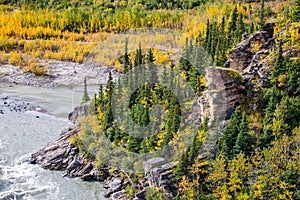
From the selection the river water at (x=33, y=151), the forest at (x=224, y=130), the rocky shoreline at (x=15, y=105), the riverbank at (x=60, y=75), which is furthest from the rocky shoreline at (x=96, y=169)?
the riverbank at (x=60, y=75)

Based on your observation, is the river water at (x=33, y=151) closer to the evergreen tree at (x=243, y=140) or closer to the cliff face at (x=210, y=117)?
the cliff face at (x=210, y=117)

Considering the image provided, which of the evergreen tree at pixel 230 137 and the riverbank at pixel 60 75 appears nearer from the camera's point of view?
the evergreen tree at pixel 230 137

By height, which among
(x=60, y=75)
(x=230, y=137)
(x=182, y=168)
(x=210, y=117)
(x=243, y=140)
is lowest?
(x=60, y=75)

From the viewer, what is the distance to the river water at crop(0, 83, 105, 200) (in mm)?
52531

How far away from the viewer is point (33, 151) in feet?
208

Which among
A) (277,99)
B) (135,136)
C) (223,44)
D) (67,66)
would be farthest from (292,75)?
(67,66)

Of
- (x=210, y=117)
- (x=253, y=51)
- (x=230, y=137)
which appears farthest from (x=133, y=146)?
(x=253, y=51)

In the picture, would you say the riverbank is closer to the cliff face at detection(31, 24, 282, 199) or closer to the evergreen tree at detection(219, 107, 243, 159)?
the cliff face at detection(31, 24, 282, 199)

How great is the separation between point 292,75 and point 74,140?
91.0ft

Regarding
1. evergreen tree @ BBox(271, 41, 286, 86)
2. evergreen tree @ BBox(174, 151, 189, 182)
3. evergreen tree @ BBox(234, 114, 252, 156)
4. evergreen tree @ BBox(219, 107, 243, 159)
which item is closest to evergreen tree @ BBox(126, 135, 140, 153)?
evergreen tree @ BBox(174, 151, 189, 182)

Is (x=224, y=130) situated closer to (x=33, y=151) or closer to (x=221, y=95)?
(x=221, y=95)

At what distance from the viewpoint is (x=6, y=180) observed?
54625mm

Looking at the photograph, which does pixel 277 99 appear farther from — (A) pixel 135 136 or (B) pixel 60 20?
(B) pixel 60 20

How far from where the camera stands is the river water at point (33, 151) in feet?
172
